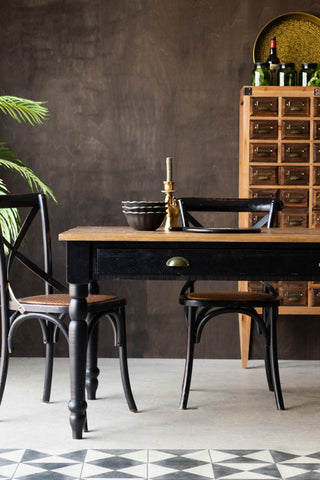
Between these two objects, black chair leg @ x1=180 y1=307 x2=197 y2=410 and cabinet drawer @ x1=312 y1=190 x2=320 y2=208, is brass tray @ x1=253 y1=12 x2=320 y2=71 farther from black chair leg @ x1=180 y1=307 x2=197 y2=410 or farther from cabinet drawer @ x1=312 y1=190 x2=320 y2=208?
black chair leg @ x1=180 y1=307 x2=197 y2=410

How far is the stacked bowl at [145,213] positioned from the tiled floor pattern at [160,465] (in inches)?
33.2

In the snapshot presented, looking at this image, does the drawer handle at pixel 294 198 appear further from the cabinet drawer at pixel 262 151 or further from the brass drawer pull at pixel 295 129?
the brass drawer pull at pixel 295 129

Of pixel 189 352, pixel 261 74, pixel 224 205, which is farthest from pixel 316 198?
pixel 189 352

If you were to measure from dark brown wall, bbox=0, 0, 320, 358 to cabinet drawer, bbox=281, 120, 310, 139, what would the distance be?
41 centimetres

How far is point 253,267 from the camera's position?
2496 mm

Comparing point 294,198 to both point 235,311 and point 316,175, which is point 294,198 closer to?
point 316,175

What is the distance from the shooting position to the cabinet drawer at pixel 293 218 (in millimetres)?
3680

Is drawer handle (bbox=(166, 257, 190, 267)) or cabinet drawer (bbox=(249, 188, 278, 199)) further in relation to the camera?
cabinet drawer (bbox=(249, 188, 278, 199))

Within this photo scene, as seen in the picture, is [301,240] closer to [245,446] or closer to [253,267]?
[253,267]

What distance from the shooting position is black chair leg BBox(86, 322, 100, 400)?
9.83 ft

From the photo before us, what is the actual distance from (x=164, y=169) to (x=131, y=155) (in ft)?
Result: 0.69

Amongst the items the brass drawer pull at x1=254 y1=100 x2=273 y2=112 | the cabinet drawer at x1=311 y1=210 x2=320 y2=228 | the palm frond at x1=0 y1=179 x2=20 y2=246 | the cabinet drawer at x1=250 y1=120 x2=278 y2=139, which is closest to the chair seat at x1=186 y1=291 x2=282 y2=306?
the cabinet drawer at x1=311 y1=210 x2=320 y2=228

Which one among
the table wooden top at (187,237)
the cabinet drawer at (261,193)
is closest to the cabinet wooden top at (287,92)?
the cabinet drawer at (261,193)

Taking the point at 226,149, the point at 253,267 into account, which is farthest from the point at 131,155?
the point at 253,267
